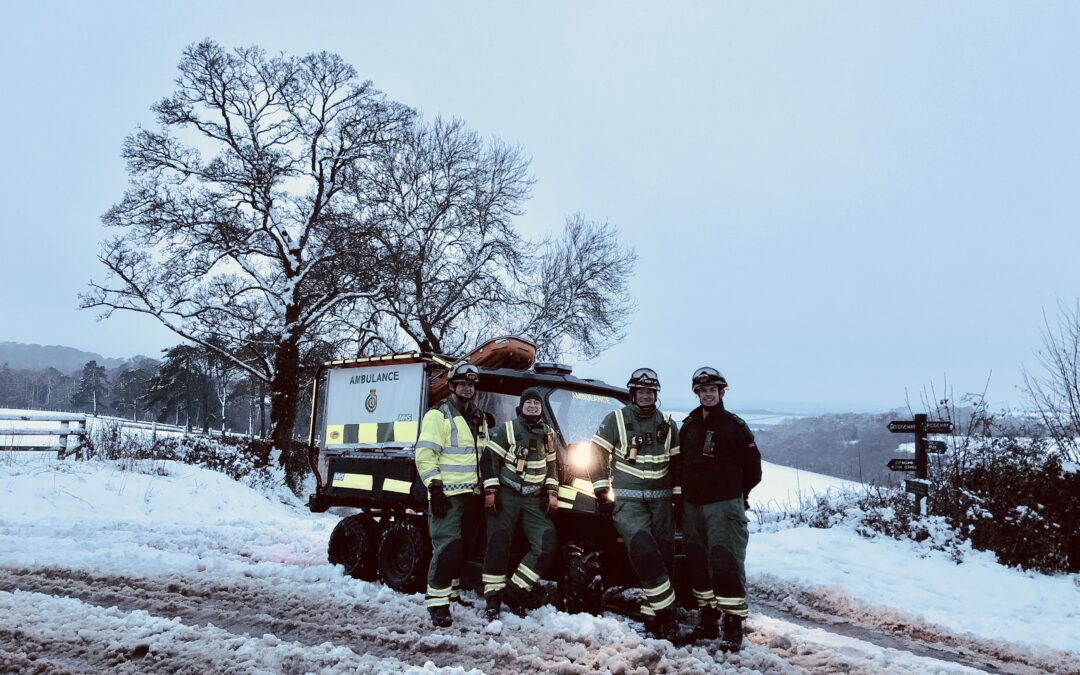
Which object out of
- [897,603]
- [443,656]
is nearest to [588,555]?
[443,656]

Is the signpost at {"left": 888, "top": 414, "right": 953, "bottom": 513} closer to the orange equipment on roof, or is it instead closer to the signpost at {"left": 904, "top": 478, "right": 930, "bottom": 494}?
the signpost at {"left": 904, "top": 478, "right": 930, "bottom": 494}

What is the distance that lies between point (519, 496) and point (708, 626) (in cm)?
179

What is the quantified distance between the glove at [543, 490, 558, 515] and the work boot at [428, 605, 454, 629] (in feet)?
3.67

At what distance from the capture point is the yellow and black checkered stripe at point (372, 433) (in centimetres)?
725

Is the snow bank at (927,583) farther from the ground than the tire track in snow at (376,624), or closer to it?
closer to it

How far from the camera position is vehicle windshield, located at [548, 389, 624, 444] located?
664cm

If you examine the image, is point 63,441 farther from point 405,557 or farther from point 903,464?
point 903,464

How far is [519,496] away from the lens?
20.0ft

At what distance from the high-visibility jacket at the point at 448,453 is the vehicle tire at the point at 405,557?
3.93 ft

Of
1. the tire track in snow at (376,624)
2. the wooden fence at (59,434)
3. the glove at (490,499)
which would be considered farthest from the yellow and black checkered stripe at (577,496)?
the wooden fence at (59,434)

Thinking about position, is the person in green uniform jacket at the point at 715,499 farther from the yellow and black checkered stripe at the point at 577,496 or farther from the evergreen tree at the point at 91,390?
the evergreen tree at the point at 91,390

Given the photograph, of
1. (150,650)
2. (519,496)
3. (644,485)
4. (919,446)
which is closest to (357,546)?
(519,496)

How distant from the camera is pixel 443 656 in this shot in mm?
4738

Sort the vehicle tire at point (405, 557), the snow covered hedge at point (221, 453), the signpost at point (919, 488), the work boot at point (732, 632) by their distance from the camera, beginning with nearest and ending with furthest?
the work boot at point (732, 632) → the vehicle tire at point (405, 557) → the signpost at point (919, 488) → the snow covered hedge at point (221, 453)
